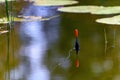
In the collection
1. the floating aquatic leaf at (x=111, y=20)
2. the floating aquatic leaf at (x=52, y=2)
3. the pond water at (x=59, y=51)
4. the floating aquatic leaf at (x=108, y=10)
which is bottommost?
the pond water at (x=59, y=51)

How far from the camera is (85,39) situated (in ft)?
13.6

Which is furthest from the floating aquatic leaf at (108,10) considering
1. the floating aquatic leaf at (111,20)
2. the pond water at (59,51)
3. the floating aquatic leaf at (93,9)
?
the floating aquatic leaf at (111,20)

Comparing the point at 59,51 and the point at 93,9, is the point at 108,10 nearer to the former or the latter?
the point at 93,9

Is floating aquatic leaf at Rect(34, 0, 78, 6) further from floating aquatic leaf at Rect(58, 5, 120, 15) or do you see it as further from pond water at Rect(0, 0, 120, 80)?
pond water at Rect(0, 0, 120, 80)

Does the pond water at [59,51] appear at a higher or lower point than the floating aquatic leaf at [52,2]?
lower

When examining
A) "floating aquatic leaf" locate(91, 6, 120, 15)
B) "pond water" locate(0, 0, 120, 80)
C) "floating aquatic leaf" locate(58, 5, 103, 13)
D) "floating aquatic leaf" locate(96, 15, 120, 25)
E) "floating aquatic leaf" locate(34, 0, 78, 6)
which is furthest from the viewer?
"floating aquatic leaf" locate(34, 0, 78, 6)

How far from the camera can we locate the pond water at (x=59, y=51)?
3.12 meters

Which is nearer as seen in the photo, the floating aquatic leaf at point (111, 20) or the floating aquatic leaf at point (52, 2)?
the floating aquatic leaf at point (111, 20)

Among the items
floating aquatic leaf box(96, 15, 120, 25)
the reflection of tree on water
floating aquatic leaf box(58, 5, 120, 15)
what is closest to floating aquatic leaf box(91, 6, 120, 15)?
floating aquatic leaf box(58, 5, 120, 15)

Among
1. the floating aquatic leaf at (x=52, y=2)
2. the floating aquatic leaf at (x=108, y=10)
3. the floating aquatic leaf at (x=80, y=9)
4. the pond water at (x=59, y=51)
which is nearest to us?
the pond water at (x=59, y=51)

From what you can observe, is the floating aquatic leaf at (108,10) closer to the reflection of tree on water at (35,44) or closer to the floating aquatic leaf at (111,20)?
the floating aquatic leaf at (111,20)

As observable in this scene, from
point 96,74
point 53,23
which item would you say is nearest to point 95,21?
point 53,23

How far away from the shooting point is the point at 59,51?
12.4 feet

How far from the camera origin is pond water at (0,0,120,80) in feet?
10.2
